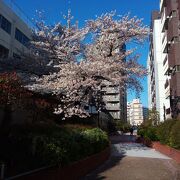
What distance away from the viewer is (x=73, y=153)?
1121 cm

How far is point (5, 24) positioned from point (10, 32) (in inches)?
53.3

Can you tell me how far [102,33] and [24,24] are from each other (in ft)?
55.5

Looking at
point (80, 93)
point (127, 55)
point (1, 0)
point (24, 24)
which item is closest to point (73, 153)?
point (80, 93)

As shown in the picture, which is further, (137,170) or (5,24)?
(5,24)

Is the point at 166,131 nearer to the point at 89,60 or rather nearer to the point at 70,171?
the point at 89,60

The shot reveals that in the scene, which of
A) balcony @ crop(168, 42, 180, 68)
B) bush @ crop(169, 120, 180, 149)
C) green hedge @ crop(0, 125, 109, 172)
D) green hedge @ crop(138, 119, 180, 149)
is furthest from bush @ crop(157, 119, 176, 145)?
balcony @ crop(168, 42, 180, 68)

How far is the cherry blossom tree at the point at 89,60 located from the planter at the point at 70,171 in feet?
16.6

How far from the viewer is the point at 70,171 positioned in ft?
34.9

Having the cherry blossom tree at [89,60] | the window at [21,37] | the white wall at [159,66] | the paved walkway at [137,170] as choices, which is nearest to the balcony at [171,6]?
the cherry blossom tree at [89,60]

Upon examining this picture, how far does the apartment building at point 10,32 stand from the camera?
30542 mm

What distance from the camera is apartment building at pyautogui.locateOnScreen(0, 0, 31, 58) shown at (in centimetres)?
3054

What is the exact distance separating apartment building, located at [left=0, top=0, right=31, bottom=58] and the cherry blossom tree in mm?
6867

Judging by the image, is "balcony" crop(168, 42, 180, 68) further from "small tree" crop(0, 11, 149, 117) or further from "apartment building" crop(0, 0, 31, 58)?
"apartment building" crop(0, 0, 31, 58)

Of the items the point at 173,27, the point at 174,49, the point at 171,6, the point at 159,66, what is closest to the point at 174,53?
the point at 174,49
